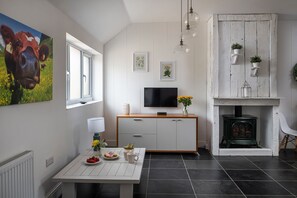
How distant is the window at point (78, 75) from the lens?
12.8 feet

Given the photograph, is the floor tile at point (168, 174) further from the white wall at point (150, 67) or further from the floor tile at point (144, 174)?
the white wall at point (150, 67)

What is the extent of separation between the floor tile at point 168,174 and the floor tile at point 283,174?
4.25 feet

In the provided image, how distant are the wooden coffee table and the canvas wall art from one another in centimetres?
83

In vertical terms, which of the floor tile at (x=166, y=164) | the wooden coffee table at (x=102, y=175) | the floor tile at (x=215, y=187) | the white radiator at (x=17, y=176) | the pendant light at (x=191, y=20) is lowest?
the floor tile at (x=215, y=187)

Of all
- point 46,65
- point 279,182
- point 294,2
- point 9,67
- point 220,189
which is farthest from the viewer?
point 294,2

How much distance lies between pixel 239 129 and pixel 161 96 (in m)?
1.71

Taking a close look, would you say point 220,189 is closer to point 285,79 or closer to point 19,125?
point 19,125

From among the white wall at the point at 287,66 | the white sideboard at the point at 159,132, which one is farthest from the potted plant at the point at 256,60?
the white sideboard at the point at 159,132

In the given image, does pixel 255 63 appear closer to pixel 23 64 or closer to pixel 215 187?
pixel 215 187

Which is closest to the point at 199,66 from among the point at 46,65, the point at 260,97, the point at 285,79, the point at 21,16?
the point at 260,97

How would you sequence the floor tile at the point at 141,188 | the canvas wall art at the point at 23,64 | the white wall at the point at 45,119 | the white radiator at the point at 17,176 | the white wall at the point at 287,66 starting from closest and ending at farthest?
1. the white radiator at the point at 17,176
2. the canvas wall art at the point at 23,64
3. the white wall at the point at 45,119
4. the floor tile at the point at 141,188
5. the white wall at the point at 287,66

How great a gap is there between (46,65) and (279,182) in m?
3.36

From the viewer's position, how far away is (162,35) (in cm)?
533

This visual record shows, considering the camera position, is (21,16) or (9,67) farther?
(21,16)
